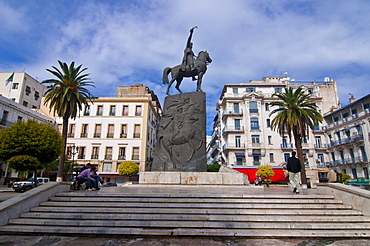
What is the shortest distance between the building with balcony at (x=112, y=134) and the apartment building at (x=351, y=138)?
34.4 m

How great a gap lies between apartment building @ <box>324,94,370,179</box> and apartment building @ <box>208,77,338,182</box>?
197 cm

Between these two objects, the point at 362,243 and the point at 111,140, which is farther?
the point at 111,140

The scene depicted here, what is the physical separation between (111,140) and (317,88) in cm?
4293

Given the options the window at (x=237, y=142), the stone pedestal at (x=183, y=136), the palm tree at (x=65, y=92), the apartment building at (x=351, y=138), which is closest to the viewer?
the stone pedestal at (x=183, y=136)

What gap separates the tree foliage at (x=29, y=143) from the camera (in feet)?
46.5

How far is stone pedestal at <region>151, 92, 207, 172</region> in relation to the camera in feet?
41.7

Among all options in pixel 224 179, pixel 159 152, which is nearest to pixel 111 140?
pixel 159 152

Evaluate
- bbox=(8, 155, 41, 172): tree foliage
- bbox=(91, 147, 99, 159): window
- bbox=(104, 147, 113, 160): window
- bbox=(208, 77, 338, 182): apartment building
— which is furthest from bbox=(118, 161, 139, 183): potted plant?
bbox=(8, 155, 41, 172): tree foliage

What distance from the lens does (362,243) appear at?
526 centimetres

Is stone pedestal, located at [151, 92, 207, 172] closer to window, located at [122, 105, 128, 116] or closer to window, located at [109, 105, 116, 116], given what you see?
window, located at [122, 105, 128, 116]

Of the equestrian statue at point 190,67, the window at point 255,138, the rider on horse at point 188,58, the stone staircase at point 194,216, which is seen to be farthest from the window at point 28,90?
the stone staircase at point 194,216

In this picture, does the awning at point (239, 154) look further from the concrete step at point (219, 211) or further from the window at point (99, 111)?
the concrete step at point (219, 211)

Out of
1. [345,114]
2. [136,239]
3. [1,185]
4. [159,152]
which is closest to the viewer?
[136,239]

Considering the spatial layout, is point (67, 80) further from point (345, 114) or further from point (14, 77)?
point (345, 114)
